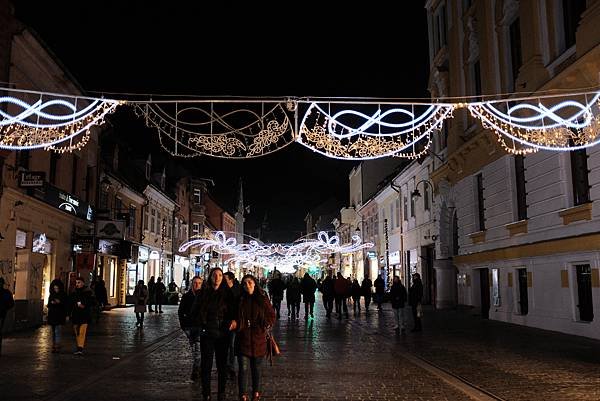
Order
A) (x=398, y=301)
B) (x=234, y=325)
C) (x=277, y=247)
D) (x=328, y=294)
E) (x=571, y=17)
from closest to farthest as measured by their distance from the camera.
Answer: (x=234, y=325) < (x=571, y=17) < (x=398, y=301) < (x=328, y=294) < (x=277, y=247)

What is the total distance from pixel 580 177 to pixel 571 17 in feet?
15.6

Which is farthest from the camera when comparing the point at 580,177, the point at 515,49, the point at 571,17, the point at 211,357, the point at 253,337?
the point at 515,49

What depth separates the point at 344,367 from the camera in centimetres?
1141

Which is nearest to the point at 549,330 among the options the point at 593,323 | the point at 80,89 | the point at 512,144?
the point at 593,323

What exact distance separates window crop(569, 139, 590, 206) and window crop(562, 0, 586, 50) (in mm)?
3001

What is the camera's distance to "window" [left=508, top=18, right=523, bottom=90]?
21.3 m

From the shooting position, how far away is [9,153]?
61.6 ft

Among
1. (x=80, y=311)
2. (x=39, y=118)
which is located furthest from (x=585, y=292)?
(x=39, y=118)

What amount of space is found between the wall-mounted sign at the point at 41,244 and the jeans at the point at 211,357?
15.0 meters

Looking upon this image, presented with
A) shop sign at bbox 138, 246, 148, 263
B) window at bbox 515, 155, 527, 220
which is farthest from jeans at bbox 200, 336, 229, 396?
shop sign at bbox 138, 246, 148, 263

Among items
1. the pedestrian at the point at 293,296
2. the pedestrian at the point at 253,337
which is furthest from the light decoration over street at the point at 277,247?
the pedestrian at the point at 253,337

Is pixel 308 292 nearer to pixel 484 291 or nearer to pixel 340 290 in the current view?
pixel 340 290

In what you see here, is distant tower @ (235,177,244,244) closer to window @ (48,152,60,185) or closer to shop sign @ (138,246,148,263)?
shop sign @ (138,246,148,263)

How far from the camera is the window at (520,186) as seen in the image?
68.1ft
